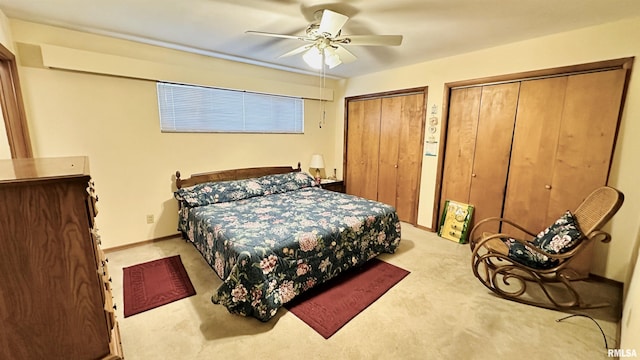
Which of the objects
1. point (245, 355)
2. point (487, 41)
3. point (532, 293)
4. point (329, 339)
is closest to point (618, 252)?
point (532, 293)

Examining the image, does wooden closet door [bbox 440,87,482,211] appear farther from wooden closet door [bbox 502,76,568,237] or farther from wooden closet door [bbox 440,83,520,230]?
wooden closet door [bbox 502,76,568,237]

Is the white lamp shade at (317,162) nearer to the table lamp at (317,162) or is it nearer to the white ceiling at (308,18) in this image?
the table lamp at (317,162)

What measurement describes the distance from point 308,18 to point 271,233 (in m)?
1.89

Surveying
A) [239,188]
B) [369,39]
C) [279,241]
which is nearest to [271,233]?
[279,241]

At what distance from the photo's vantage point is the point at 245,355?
1.71m

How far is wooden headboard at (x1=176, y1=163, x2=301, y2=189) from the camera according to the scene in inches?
134

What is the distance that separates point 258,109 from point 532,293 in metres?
3.86

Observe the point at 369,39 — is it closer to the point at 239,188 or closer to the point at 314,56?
the point at 314,56

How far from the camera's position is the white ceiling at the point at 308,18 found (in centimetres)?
206

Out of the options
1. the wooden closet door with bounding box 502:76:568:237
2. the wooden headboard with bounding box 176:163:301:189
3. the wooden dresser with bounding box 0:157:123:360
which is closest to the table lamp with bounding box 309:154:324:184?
the wooden headboard with bounding box 176:163:301:189

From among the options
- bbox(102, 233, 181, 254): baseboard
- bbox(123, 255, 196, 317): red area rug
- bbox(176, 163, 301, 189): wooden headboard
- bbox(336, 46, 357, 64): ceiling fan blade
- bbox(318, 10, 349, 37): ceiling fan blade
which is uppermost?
bbox(318, 10, 349, 37): ceiling fan blade

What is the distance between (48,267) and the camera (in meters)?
0.93

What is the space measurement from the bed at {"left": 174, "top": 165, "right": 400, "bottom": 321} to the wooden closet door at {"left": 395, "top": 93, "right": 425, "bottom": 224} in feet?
3.74

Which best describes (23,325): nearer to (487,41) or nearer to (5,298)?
(5,298)
